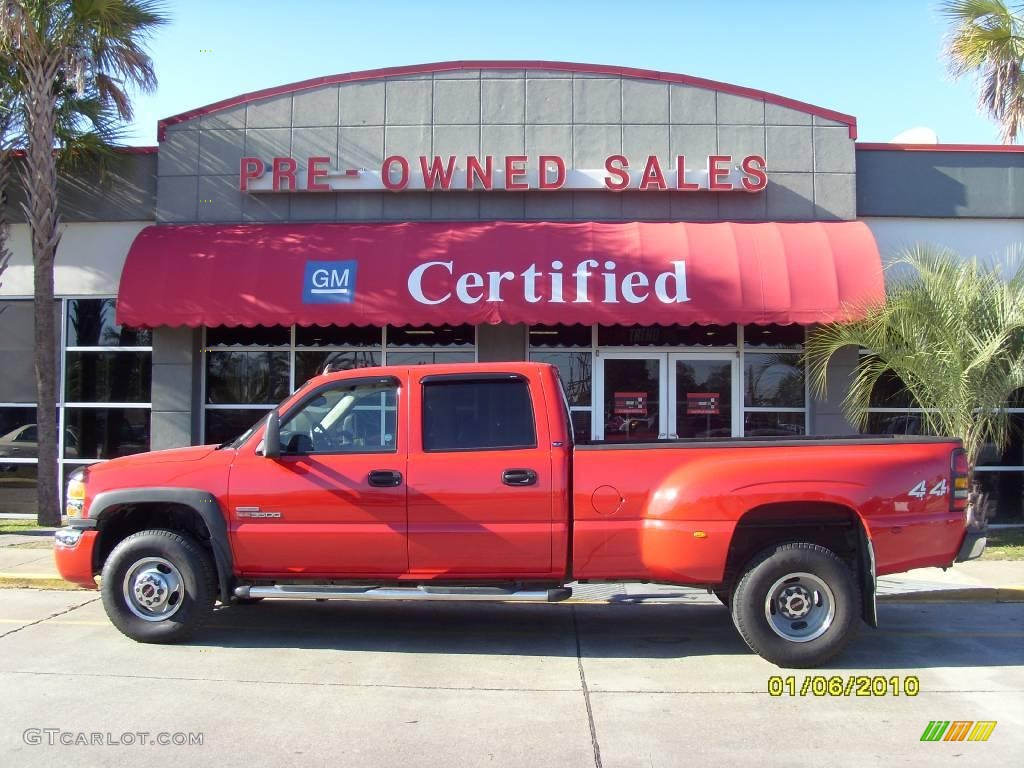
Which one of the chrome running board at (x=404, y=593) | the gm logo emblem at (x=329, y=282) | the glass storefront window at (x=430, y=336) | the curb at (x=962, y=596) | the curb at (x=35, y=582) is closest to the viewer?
the chrome running board at (x=404, y=593)

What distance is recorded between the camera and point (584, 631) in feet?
23.0

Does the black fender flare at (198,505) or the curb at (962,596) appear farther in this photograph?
the curb at (962,596)

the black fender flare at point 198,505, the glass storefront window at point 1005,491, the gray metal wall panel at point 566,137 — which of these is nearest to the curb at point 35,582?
the black fender flare at point 198,505

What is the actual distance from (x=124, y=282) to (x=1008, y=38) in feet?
42.2

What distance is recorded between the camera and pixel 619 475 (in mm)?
5887

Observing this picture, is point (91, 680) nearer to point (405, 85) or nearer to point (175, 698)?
point (175, 698)

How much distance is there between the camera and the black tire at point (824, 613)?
577 cm

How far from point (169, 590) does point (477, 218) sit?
7.70m

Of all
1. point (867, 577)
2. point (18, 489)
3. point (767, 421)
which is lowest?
point (18, 489)

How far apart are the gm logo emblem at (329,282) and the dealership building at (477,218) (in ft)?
0.78

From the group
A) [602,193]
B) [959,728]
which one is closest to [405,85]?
[602,193]

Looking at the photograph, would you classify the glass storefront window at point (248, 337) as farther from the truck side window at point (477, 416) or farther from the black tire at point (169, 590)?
the truck side window at point (477, 416)

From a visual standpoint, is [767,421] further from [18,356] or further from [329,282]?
[18,356]
